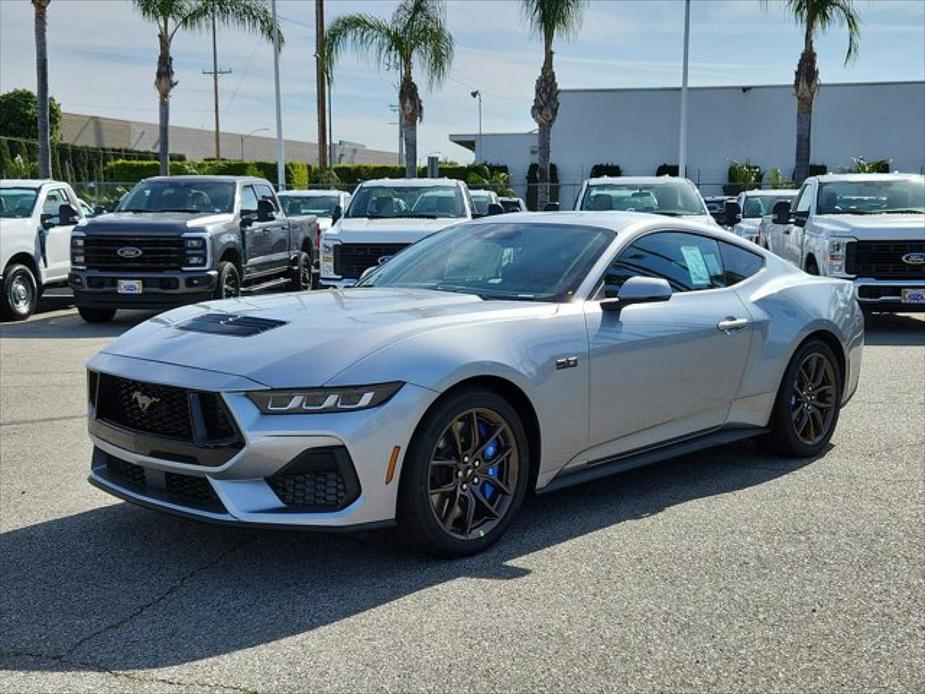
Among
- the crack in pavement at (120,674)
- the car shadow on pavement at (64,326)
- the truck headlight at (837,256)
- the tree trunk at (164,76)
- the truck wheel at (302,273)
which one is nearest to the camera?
the crack in pavement at (120,674)

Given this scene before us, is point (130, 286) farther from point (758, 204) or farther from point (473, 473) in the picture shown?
point (758, 204)

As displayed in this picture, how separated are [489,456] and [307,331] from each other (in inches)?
39.2

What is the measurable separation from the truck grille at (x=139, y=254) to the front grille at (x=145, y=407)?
8.91 meters

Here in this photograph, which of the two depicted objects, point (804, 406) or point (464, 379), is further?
point (804, 406)

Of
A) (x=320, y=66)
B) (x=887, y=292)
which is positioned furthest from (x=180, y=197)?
(x=320, y=66)

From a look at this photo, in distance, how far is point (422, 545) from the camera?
4.44m

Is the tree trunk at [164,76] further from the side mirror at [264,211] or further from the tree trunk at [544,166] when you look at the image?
the side mirror at [264,211]

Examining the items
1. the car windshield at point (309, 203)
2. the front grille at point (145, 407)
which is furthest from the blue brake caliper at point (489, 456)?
the car windshield at point (309, 203)

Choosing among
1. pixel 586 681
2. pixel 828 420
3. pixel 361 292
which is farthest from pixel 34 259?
pixel 586 681

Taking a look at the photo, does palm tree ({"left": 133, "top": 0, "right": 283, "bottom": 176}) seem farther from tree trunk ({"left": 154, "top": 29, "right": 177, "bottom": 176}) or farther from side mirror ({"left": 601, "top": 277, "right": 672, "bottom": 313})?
side mirror ({"left": 601, "top": 277, "right": 672, "bottom": 313})

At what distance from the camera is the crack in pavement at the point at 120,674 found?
3.38 meters

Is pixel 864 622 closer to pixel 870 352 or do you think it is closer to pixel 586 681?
pixel 586 681

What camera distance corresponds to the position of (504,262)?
5551 millimetres

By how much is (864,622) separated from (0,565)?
11.9 ft
